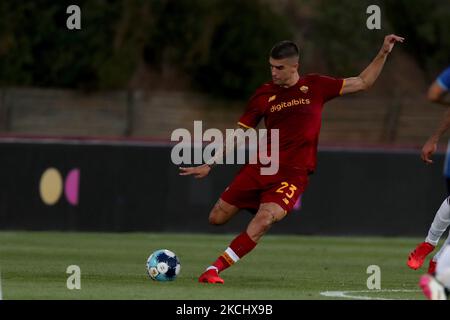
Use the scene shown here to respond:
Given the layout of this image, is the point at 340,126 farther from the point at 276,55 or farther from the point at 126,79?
the point at 276,55

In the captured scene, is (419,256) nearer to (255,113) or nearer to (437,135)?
(437,135)

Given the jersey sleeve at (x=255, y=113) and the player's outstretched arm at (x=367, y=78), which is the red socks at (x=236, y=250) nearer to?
the jersey sleeve at (x=255, y=113)

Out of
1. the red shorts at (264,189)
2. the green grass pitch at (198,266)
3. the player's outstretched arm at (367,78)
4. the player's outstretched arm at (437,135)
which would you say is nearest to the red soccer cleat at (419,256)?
the green grass pitch at (198,266)

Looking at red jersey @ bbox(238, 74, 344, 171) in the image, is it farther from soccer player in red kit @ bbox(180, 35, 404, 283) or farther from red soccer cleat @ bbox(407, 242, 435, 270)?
red soccer cleat @ bbox(407, 242, 435, 270)

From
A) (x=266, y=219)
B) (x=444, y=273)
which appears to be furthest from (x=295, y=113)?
(x=444, y=273)

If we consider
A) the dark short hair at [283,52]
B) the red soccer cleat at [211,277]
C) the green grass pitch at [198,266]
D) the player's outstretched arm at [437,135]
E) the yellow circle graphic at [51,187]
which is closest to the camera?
the green grass pitch at [198,266]

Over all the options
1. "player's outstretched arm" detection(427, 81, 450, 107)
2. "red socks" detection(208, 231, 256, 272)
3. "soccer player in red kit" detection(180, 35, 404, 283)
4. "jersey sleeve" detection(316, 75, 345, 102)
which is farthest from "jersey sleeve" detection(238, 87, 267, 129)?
"player's outstretched arm" detection(427, 81, 450, 107)

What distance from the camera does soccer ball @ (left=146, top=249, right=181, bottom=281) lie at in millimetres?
12711

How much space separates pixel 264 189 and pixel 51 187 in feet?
37.5

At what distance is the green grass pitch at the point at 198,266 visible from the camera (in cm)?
1145

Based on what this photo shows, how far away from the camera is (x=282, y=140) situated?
1298 cm

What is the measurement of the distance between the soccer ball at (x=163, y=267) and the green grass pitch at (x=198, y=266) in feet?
0.35

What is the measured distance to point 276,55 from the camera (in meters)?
12.8

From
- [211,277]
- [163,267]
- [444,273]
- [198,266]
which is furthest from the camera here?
[198,266]
